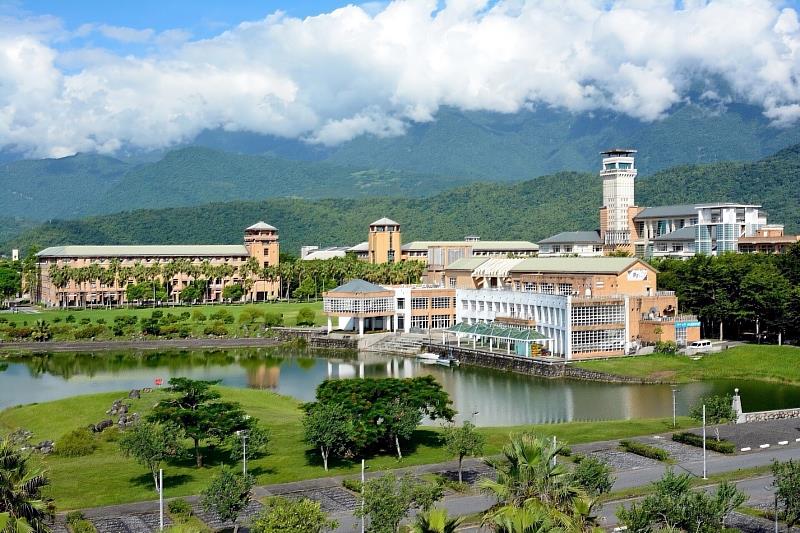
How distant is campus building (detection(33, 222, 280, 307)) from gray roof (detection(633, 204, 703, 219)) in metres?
38.8

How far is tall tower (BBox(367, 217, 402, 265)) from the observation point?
356 feet

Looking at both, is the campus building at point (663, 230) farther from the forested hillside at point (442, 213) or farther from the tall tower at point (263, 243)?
the forested hillside at point (442, 213)

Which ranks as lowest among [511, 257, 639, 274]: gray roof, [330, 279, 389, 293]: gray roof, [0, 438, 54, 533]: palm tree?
[0, 438, 54, 533]: palm tree

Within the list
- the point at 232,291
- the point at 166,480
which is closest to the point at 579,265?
the point at 166,480

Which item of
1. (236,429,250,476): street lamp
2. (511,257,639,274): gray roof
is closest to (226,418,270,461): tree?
(236,429,250,476): street lamp

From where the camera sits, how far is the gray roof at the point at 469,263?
66.4m

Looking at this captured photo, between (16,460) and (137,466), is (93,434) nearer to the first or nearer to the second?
(137,466)

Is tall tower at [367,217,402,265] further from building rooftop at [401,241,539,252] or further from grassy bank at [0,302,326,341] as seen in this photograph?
grassy bank at [0,302,326,341]

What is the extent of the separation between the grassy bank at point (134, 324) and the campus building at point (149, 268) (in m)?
8.96

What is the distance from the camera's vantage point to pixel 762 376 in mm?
43812

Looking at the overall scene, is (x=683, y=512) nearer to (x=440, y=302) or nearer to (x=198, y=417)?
(x=198, y=417)

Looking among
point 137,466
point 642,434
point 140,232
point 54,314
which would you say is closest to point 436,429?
point 642,434

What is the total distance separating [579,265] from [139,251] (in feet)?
184

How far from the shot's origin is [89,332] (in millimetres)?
63219
